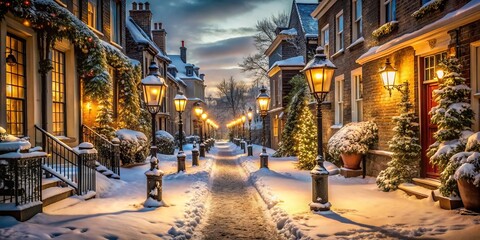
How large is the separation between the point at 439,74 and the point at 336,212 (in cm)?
416

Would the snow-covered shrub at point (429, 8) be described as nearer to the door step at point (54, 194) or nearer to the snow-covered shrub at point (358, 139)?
the snow-covered shrub at point (358, 139)

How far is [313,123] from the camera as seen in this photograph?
18812 mm

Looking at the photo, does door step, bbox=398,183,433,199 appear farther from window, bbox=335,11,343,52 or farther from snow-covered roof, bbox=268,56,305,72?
snow-covered roof, bbox=268,56,305,72

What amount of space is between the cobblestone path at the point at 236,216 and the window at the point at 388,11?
7.23 m

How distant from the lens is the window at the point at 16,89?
37.3ft

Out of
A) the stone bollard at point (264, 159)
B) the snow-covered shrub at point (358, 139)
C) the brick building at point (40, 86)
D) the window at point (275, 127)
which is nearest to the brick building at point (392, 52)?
the snow-covered shrub at point (358, 139)

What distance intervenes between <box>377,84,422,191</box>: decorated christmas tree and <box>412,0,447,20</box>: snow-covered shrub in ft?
7.45

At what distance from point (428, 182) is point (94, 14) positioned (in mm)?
14601

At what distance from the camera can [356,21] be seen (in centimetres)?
1681

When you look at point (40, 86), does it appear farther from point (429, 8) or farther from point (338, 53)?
point (338, 53)

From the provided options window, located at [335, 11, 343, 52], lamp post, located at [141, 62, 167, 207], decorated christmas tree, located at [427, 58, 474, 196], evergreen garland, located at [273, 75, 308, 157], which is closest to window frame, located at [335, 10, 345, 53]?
window, located at [335, 11, 343, 52]

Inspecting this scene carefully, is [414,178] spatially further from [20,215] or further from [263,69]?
[263,69]

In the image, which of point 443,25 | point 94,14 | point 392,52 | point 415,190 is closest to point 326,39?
point 392,52

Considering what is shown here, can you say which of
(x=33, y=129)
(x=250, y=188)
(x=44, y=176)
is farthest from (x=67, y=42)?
(x=250, y=188)
